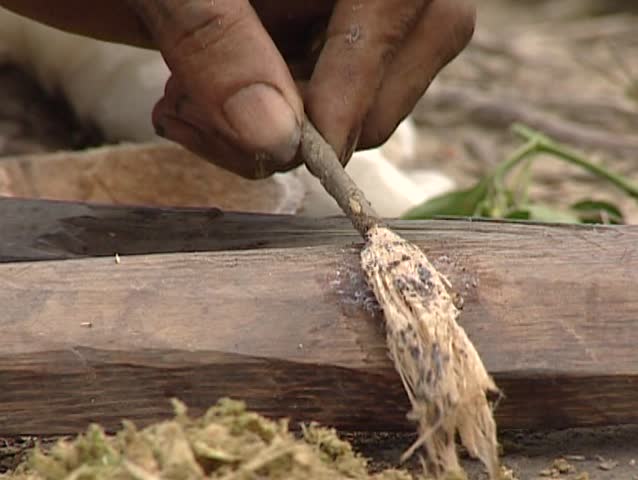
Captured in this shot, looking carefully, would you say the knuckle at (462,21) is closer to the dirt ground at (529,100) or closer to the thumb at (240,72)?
the thumb at (240,72)

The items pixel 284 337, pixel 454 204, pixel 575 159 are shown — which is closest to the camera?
pixel 284 337

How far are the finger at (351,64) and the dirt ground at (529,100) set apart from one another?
1219 millimetres

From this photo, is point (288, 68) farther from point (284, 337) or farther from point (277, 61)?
point (284, 337)

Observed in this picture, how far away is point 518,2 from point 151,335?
408 centimetres

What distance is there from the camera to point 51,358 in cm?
126

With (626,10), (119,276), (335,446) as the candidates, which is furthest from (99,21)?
(626,10)

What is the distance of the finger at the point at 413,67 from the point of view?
1562 mm

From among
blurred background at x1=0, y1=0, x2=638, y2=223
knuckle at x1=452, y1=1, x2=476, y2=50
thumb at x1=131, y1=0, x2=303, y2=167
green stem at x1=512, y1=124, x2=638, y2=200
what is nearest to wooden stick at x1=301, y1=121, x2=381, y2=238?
thumb at x1=131, y1=0, x2=303, y2=167

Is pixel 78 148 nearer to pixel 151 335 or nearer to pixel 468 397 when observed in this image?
pixel 151 335

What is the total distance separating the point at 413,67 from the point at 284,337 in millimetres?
424

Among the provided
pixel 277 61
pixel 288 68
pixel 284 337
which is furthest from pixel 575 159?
pixel 284 337

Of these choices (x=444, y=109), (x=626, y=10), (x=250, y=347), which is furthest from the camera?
(x=626, y=10)

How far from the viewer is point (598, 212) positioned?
2.49m

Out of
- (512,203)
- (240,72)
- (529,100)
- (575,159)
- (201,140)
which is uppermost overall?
(240,72)
